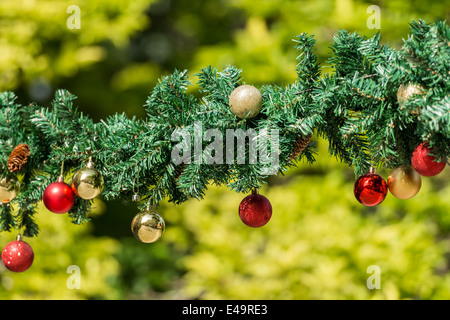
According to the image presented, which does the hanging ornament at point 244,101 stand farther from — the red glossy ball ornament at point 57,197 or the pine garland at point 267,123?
the red glossy ball ornament at point 57,197

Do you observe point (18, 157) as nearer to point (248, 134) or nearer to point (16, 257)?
point (16, 257)

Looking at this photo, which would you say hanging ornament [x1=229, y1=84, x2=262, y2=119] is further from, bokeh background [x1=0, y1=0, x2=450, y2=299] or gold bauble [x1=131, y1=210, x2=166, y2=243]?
bokeh background [x1=0, y1=0, x2=450, y2=299]

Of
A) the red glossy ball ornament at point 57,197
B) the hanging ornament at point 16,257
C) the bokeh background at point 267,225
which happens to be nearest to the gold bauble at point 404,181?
the red glossy ball ornament at point 57,197

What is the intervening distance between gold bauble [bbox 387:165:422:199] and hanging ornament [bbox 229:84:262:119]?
0.24 metres

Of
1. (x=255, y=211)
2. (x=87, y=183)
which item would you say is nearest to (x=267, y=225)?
(x=255, y=211)

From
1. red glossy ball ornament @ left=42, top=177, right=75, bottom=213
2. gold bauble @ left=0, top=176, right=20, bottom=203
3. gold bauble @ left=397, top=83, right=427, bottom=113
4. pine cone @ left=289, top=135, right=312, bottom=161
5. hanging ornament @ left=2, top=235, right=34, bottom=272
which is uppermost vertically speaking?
gold bauble @ left=397, top=83, right=427, bottom=113

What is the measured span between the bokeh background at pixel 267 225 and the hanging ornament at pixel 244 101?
1.04 metres

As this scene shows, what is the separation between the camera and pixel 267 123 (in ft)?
2.12

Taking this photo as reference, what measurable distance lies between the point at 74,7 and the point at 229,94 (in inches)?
62.9

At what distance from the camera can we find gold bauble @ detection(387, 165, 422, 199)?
0.66 meters

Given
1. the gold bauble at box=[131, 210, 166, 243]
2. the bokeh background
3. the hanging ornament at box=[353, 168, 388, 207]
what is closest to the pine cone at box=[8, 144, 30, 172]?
the gold bauble at box=[131, 210, 166, 243]

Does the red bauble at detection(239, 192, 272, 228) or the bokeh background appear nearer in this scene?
the red bauble at detection(239, 192, 272, 228)

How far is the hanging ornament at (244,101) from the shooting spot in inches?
24.9
